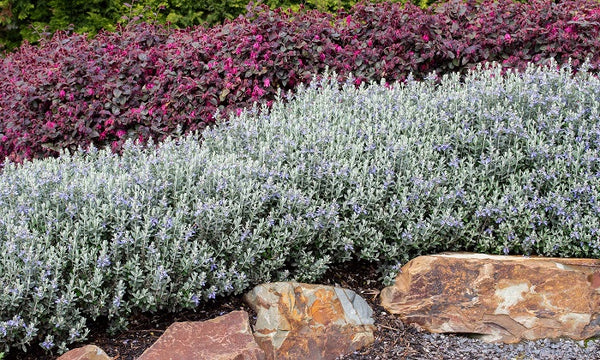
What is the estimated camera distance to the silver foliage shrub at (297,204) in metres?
3.30

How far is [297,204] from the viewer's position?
376 cm

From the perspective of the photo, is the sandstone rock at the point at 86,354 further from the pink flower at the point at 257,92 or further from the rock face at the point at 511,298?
the pink flower at the point at 257,92

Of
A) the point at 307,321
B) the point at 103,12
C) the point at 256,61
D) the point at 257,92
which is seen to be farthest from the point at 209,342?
the point at 103,12

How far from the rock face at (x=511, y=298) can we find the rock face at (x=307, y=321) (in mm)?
404

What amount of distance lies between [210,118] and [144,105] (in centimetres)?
68

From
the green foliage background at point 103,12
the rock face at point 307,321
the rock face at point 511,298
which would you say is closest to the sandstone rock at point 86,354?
the rock face at point 307,321

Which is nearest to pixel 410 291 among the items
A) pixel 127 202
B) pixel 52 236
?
pixel 127 202

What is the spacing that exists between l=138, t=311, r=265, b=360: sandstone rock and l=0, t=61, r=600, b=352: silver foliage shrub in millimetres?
165

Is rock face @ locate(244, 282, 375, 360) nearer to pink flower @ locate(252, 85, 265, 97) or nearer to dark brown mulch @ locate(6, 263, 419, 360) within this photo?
dark brown mulch @ locate(6, 263, 419, 360)

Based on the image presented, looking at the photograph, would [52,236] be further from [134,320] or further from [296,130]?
[296,130]

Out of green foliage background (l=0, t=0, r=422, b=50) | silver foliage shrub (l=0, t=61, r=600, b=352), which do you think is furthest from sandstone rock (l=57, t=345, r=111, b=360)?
green foliage background (l=0, t=0, r=422, b=50)

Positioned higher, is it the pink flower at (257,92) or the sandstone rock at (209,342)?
the pink flower at (257,92)

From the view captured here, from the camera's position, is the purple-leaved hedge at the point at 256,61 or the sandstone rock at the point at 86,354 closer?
the sandstone rock at the point at 86,354

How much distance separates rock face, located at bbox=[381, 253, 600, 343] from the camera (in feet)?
11.9
